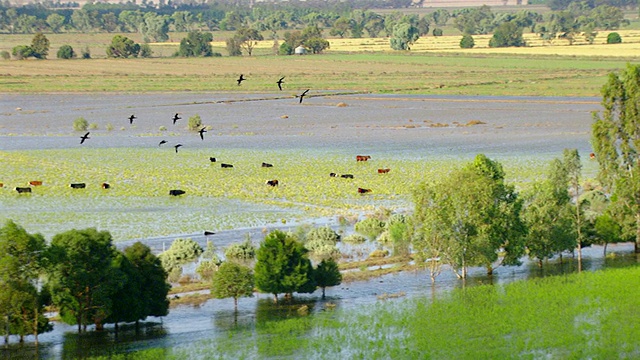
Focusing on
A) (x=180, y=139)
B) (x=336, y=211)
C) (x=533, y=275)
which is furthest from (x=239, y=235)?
(x=180, y=139)

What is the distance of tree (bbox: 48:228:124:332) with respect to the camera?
40.2m

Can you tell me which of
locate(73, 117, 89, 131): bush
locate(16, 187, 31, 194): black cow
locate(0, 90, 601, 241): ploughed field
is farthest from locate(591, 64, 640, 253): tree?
locate(73, 117, 89, 131): bush

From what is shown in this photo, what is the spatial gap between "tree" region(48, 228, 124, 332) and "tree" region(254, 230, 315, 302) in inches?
271

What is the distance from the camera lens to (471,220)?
4881 cm

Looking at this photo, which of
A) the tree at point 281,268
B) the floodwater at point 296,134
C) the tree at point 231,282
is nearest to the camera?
the floodwater at point 296,134

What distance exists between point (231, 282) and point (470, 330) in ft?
33.7

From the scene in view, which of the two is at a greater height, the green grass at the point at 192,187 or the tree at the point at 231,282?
the green grass at the point at 192,187

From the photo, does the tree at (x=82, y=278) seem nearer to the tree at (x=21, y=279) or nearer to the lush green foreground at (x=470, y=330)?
the tree at (x=21, y=279)

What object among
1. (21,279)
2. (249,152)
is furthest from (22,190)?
(21,279)

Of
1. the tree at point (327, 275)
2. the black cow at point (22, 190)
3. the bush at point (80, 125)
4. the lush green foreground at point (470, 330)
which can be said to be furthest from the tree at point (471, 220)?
the bush at point (80, 125)

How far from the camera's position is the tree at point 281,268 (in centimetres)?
4519

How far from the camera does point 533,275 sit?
1976 inches

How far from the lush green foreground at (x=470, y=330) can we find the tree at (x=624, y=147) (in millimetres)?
6820

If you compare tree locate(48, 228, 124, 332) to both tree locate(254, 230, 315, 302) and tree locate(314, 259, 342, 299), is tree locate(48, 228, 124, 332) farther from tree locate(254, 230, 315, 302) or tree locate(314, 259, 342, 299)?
tree locate(314, 259, 342, 299)
